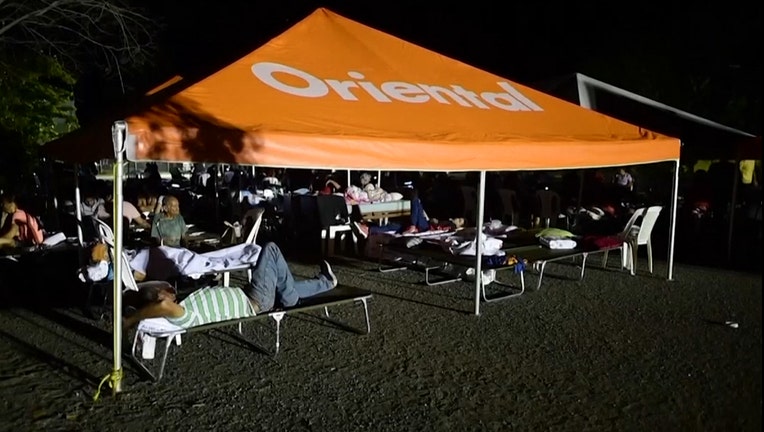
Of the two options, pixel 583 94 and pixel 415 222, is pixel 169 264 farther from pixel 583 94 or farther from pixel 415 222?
pixel 583 94

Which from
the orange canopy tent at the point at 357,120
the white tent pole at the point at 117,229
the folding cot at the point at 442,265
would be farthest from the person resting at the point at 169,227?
the white tent pole at the point at 117,229

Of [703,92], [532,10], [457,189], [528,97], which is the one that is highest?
[532,10]

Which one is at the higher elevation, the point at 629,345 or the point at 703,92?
the point at 703,92

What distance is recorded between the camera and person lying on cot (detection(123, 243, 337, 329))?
16.0ft

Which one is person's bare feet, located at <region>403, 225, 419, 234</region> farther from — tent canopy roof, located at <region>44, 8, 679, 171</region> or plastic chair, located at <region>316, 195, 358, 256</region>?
tent canopy roof, located at <region>44, 8, 679, 171</region>

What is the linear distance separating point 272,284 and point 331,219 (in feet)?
16.6

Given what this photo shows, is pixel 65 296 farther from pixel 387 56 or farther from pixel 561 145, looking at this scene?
pixel 561 145

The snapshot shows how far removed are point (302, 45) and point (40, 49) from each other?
9.90m

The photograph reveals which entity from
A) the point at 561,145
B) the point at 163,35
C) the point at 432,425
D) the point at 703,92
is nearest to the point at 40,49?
the point at 163,35

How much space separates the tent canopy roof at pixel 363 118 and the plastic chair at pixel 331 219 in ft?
11.8

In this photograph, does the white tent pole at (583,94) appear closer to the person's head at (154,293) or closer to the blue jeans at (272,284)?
the blue jeans at (272,284)

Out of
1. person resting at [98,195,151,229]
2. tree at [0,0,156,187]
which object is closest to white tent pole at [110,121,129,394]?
person resting at [98,195,151,229]

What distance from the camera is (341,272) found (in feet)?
29.7

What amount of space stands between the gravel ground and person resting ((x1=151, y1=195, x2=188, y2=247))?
1405 mm
